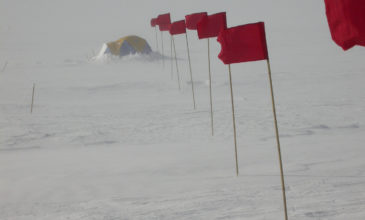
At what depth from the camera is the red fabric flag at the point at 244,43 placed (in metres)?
4.55

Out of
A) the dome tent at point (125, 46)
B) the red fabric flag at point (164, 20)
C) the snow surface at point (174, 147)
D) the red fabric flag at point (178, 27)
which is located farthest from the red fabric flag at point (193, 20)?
the dome tent at point (125, 46)

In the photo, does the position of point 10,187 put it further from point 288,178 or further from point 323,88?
point 323,88

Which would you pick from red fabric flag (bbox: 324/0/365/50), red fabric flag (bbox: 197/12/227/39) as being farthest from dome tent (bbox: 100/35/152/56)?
red fabric flag (bbox: 324/0/365/50)

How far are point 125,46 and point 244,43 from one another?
1752 cm

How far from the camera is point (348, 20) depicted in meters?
2.41

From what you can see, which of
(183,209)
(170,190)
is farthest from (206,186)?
(183,209)

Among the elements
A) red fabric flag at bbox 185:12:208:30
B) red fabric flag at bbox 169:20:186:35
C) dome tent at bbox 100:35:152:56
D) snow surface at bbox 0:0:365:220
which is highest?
red fabric flag at bbox 185:12:208:30

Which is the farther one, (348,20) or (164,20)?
(164,20)

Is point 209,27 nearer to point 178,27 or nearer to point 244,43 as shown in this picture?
point 178,27

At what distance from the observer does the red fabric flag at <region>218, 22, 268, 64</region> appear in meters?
4.55

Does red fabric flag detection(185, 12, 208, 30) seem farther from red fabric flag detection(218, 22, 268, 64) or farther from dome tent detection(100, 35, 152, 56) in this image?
dome tent detection(100, 35, 152, 56)

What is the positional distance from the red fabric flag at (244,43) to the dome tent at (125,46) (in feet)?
55.3

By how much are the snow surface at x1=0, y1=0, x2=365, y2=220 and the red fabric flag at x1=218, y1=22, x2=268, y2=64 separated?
1553mm

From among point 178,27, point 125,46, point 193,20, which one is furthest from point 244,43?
point 125,46
